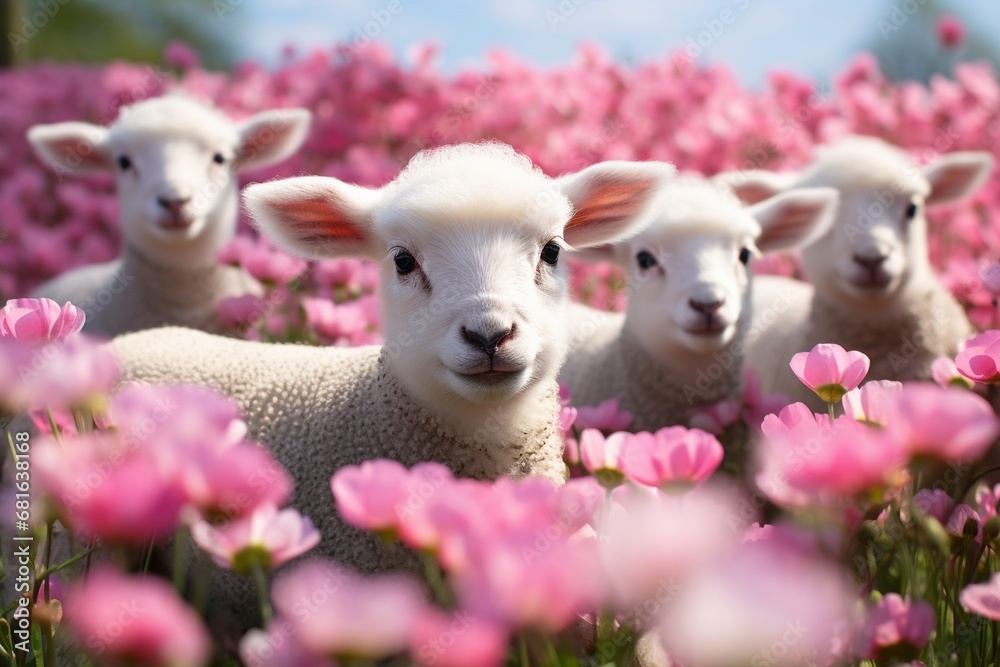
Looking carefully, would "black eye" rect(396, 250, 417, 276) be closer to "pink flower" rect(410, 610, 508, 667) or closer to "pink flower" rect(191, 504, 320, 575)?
"pink flower" rect(191, 504, 320, 575)

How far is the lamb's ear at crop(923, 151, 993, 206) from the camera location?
365cm

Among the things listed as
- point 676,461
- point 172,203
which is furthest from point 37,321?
point 172,203

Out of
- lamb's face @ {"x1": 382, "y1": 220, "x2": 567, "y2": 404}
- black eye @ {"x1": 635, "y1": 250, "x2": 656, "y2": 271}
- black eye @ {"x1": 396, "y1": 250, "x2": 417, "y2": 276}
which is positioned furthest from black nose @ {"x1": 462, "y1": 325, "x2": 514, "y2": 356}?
black eye @ {"x1": 635, "y1": 250, "x2": 656, "y2": 271}

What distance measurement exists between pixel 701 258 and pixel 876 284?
30.2 inches

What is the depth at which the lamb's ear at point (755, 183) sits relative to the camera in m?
3.72

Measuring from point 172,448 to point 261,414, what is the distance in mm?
1411

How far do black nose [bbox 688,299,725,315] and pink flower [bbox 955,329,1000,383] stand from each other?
114 centimetres

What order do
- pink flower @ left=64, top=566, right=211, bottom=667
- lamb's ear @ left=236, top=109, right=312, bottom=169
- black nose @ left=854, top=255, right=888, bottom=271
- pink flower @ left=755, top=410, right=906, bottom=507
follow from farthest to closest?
Answer: lamb's ear @ left=236, top=109, right=312, bottom=169 < black nose @ left=854, top=255, right=888, bottom=271 < pink flower @ left=755, top=410, right=906, bottom=507 < pink flower @ left=64, top=566, right=211, bottom=667

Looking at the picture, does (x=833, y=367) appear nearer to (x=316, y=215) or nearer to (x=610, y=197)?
(x=610, y=197)

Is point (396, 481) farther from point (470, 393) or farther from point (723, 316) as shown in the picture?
point (723, 316)

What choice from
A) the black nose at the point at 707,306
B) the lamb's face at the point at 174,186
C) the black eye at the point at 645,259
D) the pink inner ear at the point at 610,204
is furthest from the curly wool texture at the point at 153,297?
the black nose at the point at 707,306

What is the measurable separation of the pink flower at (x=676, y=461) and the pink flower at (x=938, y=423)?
0.30m

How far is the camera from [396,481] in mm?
1093

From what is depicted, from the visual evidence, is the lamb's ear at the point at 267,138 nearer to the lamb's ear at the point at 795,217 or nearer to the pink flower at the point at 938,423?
the lamb's ear at the point at 795,217
